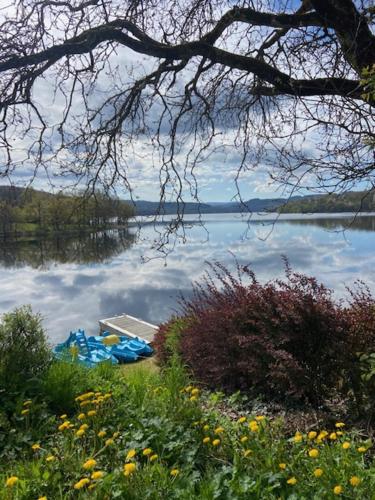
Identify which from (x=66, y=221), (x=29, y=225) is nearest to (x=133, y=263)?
(x=29, y=225)

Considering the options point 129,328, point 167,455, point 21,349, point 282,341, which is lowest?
point 129,328

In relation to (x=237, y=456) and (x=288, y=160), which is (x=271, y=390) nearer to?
(x=237, y=456)

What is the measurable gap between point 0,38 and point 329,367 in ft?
13.7

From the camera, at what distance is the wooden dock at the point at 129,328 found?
428 inches

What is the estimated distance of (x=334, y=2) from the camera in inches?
135

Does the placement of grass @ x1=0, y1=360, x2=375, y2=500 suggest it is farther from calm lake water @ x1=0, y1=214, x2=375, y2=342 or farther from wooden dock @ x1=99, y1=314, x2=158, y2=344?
wooden dock @ x1=99, y1=314, x2=158, y2=344

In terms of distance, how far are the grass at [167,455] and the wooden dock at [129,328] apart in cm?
650

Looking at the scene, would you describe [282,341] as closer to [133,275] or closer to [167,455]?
[167,455]

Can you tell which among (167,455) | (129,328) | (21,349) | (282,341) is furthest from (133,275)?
(167,455)

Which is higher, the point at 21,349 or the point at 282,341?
the point at 282,341

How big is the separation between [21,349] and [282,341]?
9.00ft

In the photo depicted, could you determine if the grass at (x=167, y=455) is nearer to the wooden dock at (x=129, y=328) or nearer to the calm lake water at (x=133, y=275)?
the calm lake water at (x=133, y=275)

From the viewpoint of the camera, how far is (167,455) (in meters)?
2.83

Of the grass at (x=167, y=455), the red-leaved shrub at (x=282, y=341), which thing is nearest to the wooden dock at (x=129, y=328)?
the red-leaved shrub at (x=282, y=341)
